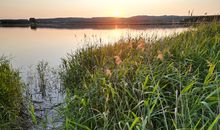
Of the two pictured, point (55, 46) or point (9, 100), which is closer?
point (9, 100)

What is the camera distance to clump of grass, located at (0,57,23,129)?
5109mm

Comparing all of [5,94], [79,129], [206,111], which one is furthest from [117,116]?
[5,94]

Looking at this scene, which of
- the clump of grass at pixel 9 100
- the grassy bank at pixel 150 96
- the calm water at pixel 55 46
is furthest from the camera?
the calm water at pixel 55 46

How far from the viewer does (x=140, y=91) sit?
3.80m

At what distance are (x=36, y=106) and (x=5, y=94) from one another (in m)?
1.36

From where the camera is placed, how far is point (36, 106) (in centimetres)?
680

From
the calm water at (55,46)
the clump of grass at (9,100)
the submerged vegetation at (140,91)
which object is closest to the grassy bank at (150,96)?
the submerged vegetation at (140,91)

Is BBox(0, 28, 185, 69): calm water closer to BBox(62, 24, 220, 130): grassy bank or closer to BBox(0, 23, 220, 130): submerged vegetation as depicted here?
BBox(0, 23, 220, 130): submerged vegetation

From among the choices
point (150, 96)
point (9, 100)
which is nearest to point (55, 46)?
point (9, 100)

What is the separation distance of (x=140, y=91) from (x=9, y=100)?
2957mm

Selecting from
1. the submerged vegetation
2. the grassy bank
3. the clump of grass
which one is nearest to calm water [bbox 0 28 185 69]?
the clump of grass

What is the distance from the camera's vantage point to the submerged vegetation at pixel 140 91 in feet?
10.6

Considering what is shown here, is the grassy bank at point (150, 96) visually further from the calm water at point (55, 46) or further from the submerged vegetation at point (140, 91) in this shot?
the calm water at point (55, 46)

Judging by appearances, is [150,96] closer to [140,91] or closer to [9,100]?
[140,91]
